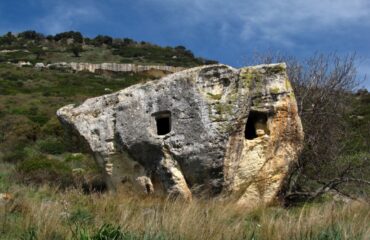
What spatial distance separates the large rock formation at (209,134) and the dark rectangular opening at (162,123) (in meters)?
0.02

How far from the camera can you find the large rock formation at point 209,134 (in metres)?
10.1

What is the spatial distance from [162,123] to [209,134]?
155 cm

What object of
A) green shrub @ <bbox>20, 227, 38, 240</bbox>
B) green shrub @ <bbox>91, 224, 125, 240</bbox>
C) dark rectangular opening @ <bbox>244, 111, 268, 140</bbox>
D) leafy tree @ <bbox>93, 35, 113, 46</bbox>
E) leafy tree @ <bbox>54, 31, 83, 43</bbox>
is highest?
leafy tree @ <bbox>54, 31, 83, 43</bbox>

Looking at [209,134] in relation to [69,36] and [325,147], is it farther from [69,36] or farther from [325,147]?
[69,36]

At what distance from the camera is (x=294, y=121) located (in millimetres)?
10734

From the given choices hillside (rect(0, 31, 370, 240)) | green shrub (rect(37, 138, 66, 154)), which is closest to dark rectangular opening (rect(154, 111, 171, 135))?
hillside (rect(0, 31, 370, 240))

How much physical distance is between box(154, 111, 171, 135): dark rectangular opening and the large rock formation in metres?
0.02

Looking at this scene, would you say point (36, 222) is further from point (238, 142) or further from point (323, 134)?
point (323, 134)

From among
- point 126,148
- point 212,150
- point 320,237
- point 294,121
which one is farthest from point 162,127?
point 320,237

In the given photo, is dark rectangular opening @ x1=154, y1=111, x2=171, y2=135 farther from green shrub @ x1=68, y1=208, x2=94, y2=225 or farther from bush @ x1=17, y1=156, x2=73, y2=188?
green shrub @ x1=68, y1=208, x2=94, y2=225

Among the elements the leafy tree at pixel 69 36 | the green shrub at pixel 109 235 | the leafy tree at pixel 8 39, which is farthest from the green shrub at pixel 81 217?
the leafy tree at pixel 69 36

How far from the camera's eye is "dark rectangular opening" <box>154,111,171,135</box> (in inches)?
425

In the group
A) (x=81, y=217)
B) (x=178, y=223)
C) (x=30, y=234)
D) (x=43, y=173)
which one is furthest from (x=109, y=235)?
(x=43, y=173)

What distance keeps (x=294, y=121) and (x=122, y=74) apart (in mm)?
49333
